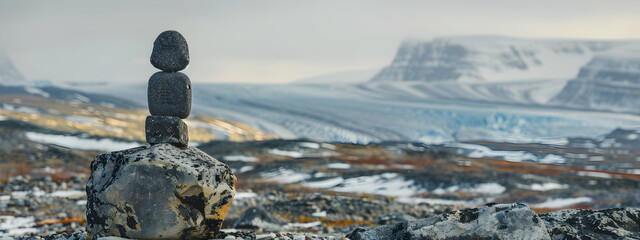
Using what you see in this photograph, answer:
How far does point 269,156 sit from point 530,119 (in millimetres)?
39658

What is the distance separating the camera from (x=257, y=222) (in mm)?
20203

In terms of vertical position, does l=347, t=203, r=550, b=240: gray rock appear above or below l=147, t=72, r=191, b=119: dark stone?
below

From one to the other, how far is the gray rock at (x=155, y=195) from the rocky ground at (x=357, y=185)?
1062mm

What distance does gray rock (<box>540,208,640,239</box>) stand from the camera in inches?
344

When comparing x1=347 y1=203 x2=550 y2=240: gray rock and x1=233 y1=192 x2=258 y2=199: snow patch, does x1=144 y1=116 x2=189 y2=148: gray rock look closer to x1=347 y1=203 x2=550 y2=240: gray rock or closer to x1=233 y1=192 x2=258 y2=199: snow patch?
x1=347 y1=203 x2=550 y2=240: gray rock

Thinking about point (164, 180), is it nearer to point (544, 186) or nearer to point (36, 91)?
point (544, 186)

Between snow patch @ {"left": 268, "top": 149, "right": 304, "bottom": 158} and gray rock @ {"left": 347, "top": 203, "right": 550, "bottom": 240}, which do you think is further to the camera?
snow patch @ {"left": 268, "top": 149, "right": 304, "bottom": 158}

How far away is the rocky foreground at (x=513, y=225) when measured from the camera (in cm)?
834

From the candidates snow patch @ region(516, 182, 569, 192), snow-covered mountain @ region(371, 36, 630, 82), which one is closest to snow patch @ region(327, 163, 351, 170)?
snow patch @ region(516, 182, 569, 192)

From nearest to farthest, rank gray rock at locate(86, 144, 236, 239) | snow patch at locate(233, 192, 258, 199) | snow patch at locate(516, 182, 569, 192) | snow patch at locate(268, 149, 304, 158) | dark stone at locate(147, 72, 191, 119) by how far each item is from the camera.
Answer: gray rock at locate(86, 144, 236, 239), dark stone at locate(147, 72, 191, 119), snow patch at locate(233, 192, 258, 199), snow patch at locate(516, 182, 569, 192), snow patch at locate(268, 149, 304, 158)

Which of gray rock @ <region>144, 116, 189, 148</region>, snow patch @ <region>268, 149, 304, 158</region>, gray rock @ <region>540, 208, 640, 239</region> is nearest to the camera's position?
gray rock @ <region>540, 208, 640, 239</region>

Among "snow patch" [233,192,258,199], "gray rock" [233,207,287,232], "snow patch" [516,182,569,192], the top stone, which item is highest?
the top stone

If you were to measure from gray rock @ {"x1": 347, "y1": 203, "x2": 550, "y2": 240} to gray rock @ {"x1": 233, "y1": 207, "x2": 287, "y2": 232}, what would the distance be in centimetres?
1171

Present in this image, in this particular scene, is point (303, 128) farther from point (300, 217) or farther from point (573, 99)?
point (573, 99)
